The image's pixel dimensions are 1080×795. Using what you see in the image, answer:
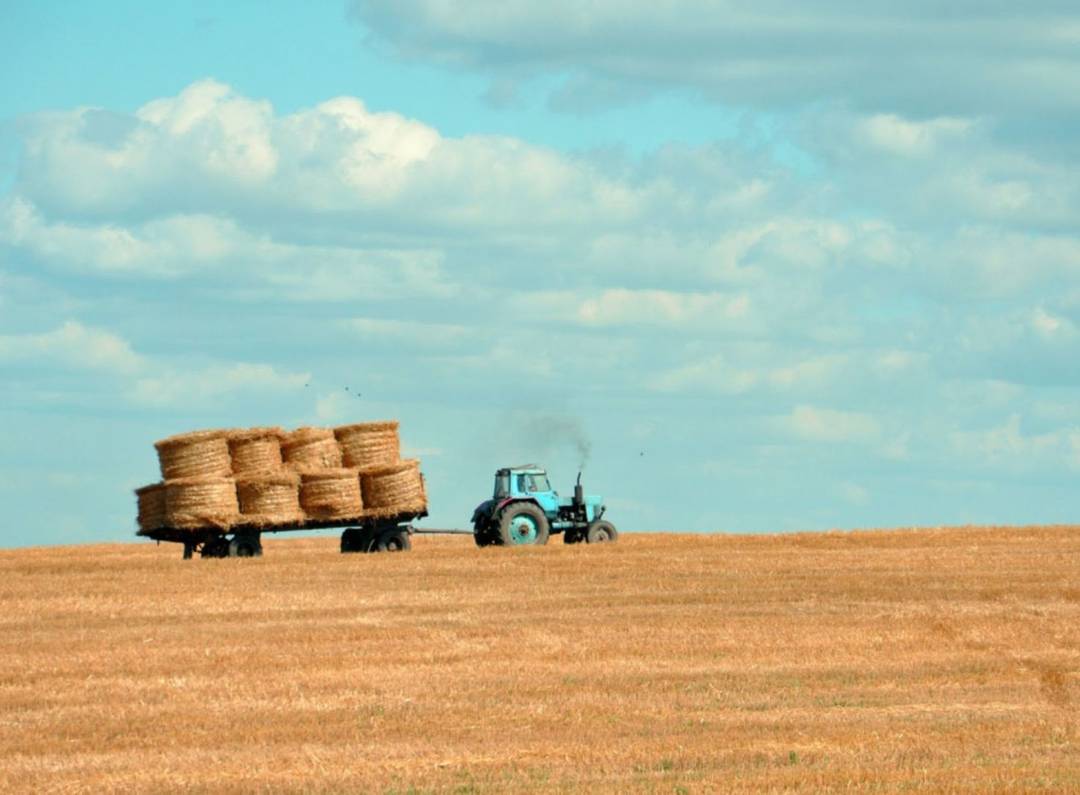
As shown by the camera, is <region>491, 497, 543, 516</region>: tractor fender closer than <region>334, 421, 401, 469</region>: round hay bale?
No

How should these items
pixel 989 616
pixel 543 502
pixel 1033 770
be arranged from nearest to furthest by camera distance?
pixel 1033 770 → pixel 989 616 → pixel 543 502

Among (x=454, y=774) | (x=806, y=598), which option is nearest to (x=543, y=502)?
(x=806, y=598)

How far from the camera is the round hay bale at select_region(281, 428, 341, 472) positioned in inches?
1314

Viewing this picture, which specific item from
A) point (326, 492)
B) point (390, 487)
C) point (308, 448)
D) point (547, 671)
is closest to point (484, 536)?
point (390, 487)

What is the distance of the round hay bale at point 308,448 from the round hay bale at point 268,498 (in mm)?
481

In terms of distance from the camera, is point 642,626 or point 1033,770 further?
point 642,626

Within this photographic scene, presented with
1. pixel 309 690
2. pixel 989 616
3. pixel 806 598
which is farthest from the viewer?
pixel 806 598

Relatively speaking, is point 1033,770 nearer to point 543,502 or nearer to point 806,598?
point 806,598

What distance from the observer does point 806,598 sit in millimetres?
25656

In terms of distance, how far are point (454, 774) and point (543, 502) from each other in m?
22.8

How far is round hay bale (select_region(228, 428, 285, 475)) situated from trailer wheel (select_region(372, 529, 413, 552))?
279 centimetres

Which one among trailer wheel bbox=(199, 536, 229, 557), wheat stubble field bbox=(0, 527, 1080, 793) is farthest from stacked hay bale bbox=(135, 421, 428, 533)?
wheat stubble field bbox=(0, 527, 1080, 793)

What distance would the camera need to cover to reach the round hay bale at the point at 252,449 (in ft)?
107

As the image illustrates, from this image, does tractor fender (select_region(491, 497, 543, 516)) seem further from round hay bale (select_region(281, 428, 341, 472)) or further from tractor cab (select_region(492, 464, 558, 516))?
round hay bale (select_region(281, 428, 341, 472))
